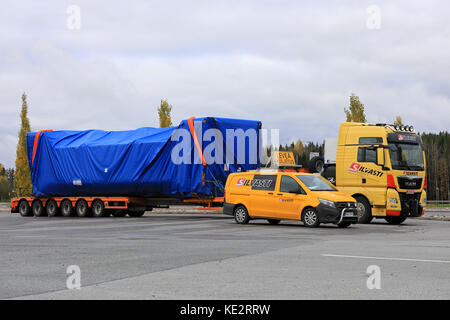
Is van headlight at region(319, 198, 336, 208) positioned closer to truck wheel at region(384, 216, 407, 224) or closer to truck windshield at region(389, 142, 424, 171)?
truck windshield at region(389, 142, 424, 171)

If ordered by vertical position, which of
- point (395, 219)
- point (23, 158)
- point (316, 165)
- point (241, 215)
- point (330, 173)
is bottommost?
point (395, 219)

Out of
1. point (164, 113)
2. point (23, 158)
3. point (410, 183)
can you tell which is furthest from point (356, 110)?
point (23, 158)

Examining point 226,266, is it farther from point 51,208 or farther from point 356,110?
point 356,110

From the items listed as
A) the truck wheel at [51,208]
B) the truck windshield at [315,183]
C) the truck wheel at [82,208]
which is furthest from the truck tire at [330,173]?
the truck wheel at [51,208]

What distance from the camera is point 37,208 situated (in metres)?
32.3

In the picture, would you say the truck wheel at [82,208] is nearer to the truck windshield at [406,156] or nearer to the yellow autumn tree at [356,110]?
the truck windshield at [406,156]

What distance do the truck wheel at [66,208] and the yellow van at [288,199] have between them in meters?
10.9

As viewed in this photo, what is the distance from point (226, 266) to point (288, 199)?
10.7 meters

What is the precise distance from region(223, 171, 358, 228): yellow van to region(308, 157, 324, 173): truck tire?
12.3 ft

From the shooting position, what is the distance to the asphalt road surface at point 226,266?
772cm

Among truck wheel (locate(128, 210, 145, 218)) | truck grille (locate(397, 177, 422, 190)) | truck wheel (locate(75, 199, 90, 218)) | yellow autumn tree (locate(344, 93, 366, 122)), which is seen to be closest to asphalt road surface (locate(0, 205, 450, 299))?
truck grille (locate(397, 177, 422, 190))

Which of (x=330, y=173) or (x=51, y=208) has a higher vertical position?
(x=330, y=173)
